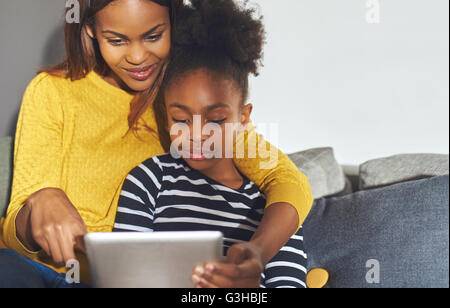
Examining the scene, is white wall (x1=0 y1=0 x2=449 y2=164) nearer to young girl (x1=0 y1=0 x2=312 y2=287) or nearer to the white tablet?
young girl (x1=0 y1=0 x2=312 y2=287)

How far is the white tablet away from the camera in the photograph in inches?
24.5

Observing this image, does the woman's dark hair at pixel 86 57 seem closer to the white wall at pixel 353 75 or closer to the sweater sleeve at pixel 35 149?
the sweater sleeve at pixel 35 149

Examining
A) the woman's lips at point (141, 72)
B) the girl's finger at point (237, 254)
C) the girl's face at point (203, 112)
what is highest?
the woman's lips at point (141, 72)

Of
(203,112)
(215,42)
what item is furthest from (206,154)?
(215,42)

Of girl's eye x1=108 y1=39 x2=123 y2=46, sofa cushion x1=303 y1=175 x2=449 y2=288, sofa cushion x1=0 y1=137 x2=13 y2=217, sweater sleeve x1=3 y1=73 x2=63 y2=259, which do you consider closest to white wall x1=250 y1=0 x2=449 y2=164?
sofa cushion x1=303 y1=175 x2=449 y2=288

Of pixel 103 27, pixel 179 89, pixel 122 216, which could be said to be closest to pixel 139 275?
pixel 122 216

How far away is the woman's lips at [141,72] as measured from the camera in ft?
2.78

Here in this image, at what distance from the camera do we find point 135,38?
824 mm

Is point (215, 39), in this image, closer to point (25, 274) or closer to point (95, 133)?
point (95, 133)

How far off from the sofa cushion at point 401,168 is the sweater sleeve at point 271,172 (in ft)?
0.70

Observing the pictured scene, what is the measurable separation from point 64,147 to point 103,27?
22 cm

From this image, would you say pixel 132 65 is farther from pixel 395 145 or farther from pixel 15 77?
pixel 395 145

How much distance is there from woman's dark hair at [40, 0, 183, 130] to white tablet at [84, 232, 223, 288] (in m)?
0.29

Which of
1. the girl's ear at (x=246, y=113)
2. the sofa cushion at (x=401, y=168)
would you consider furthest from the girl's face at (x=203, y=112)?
the sofa cushion at (x=401, y=168)
